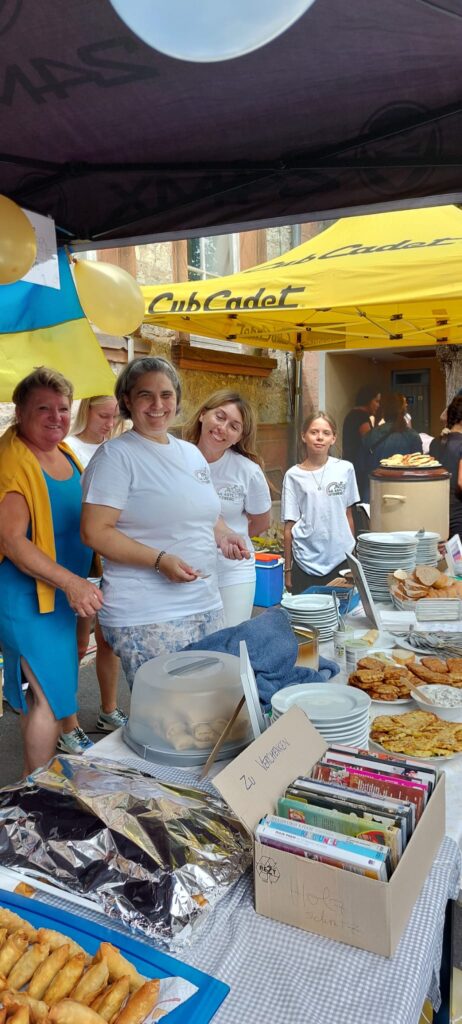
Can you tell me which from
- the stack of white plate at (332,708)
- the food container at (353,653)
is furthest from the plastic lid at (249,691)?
the food container at (353,653)

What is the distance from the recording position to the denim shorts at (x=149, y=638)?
2398mm

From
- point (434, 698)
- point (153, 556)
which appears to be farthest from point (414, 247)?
point (434, 698)

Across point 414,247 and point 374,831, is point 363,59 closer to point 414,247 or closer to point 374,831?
point 374,831

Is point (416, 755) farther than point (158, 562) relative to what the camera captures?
No

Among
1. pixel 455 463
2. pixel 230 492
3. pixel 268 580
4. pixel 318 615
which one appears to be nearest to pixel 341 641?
pixel 318 615

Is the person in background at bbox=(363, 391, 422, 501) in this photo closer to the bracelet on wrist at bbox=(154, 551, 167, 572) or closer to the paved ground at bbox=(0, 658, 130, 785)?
the paved ground at bbox=(0, 658, 130, 785)

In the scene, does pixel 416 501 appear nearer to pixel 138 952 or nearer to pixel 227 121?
pixel 227 121

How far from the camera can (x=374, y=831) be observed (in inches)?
40.6

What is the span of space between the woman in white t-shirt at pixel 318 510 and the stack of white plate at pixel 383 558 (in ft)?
5.54

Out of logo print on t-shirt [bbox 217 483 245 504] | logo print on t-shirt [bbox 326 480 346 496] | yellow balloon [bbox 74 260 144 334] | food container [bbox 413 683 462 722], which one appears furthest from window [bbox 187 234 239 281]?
food container [bbox 413 683 462 722]

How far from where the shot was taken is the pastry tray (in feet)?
2.83

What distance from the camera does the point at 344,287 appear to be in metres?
4.78

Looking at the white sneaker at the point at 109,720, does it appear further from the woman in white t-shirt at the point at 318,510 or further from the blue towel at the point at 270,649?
the blue towel at the point at 270,649

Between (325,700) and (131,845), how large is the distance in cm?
66
